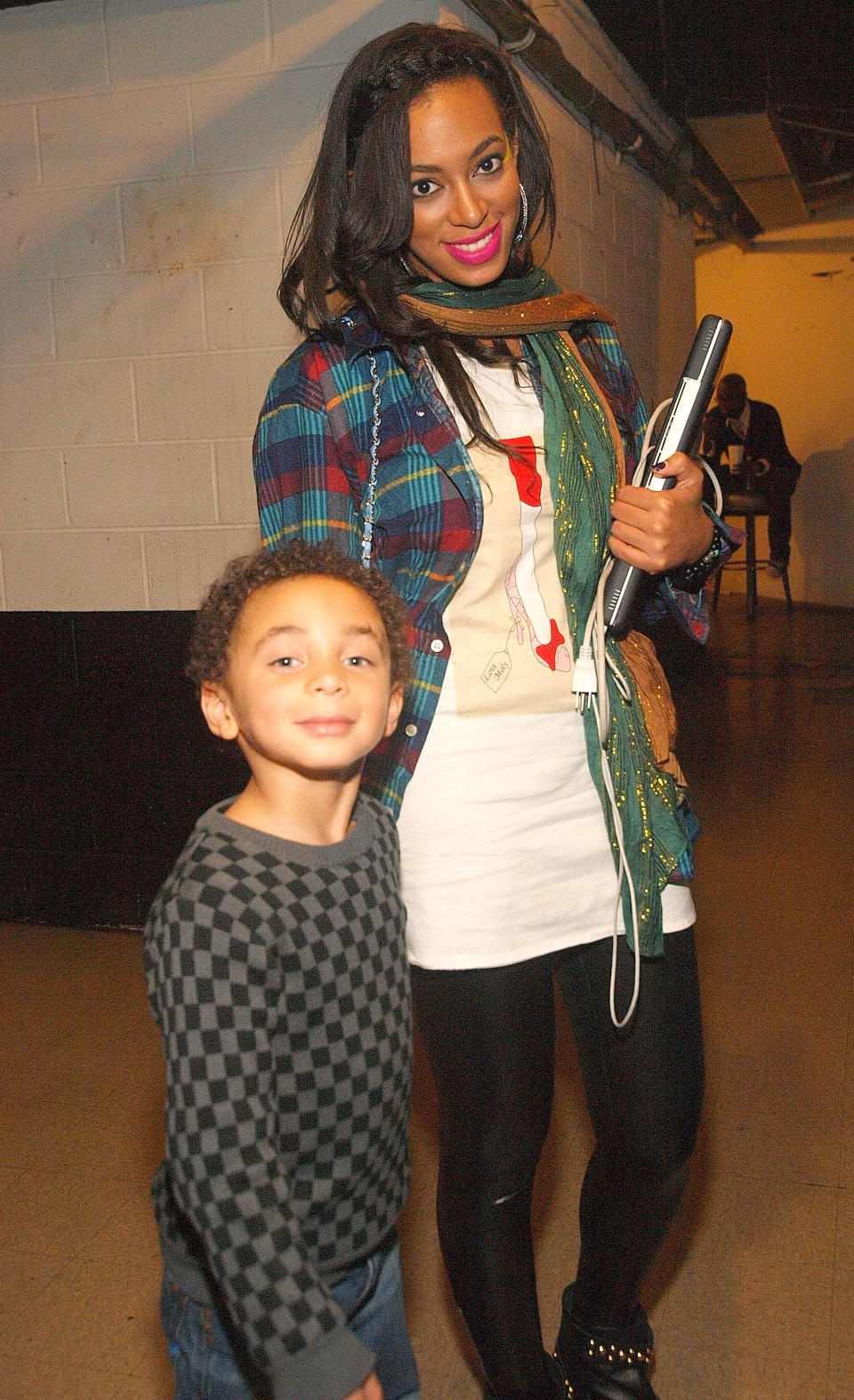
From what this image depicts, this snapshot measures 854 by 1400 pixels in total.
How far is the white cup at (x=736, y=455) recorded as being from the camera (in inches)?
351

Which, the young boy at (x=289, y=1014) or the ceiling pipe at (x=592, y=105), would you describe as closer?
the young boy at (x=289, y=1014)

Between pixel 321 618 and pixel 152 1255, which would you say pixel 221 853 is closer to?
pixel 321 618

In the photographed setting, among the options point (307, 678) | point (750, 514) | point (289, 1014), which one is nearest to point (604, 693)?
point (307, 678)

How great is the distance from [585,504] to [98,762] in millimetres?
2275

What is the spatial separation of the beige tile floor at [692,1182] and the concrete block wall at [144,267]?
43.1 inches

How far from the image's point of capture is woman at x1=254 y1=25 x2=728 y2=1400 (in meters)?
1.28

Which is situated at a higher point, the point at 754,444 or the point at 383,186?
the point at 383,186

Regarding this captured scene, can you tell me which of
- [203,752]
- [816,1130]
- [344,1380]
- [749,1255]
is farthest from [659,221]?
[344,1380]

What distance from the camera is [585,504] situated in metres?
1.32

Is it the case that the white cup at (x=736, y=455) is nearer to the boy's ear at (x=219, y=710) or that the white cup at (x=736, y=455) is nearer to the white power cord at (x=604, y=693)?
the white power cord at (x=604, y=693)

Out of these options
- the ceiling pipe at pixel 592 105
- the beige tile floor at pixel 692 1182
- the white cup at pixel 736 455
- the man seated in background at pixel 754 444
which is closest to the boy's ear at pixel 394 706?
the beige tile floor at pixel 692 1182

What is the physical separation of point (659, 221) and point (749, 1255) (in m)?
4.50

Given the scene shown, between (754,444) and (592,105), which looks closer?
(592,105)

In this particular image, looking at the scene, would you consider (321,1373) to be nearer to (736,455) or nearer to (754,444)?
(754,444)
